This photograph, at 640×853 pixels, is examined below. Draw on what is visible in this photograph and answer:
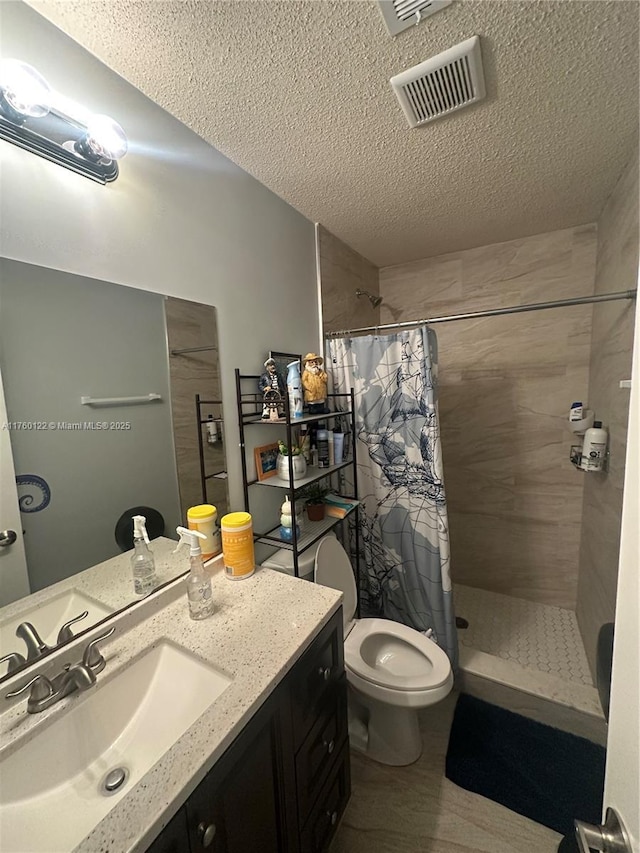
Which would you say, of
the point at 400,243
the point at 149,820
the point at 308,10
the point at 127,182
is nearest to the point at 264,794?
the point at 149,820

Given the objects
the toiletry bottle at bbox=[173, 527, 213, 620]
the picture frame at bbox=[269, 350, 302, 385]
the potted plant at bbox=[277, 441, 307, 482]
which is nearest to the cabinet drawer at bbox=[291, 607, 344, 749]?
the toiletry bottle at bbox=[173, 527, 213, 620]

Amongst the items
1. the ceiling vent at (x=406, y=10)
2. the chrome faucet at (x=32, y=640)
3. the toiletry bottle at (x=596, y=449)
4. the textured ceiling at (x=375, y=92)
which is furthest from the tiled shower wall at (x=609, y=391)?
the chrome faucet at (x=32, y=640)

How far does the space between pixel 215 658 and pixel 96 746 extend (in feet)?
0.90

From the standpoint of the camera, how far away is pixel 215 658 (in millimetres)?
779

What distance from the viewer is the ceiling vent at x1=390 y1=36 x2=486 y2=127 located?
35.9 inches

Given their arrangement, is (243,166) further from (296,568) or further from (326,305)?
(296,568)

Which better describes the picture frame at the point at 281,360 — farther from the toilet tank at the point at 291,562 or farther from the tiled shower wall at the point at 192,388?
the toilet tank at the point at 291,562

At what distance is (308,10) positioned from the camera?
2.62 ft

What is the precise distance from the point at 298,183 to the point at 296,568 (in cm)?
165

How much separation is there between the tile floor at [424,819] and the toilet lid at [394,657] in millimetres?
374

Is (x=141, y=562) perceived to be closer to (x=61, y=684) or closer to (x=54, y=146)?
(x=61, y=684)

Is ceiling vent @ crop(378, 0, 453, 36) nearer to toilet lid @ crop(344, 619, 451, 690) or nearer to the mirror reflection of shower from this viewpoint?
the mirror reflection of shower

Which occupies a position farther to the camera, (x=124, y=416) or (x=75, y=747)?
(x=124, y=416)

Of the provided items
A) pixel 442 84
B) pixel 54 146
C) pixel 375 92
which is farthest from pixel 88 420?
pixel 442 84
